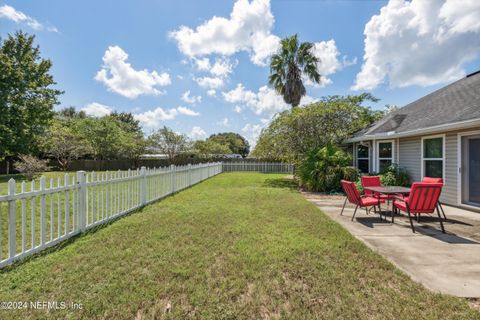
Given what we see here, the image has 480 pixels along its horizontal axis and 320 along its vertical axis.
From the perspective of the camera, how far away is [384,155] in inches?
389

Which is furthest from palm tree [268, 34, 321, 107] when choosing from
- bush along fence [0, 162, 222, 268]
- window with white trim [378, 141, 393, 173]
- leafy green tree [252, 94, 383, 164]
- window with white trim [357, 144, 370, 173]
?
bush along fence [0, 162, 222, 268]

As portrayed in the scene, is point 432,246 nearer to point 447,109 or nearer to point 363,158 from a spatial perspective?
point 447,109

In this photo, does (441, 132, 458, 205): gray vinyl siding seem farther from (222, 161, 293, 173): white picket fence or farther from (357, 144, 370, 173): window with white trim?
(222, 161, 293, 173): white picket fence

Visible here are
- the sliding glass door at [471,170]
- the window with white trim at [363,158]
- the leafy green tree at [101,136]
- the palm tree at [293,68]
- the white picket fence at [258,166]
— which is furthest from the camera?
the leafy green tree at [101,136]

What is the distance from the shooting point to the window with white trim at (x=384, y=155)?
964cm

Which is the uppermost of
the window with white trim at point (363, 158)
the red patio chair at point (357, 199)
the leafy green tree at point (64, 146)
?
the leafy green tree at point (64, 146)

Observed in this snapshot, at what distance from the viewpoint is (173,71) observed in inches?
538

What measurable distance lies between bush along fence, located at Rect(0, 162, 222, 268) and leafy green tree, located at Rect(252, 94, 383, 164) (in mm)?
5631

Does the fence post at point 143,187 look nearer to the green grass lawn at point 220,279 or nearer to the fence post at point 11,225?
the green grass lawn at point 220,279

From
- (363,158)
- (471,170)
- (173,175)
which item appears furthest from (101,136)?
(471,170)

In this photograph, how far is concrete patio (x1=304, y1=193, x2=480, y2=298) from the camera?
2723 mm

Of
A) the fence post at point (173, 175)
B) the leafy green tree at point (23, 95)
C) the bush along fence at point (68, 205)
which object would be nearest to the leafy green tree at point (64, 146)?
the leafy green tree at point (23, 95)

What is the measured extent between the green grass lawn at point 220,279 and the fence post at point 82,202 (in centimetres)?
30

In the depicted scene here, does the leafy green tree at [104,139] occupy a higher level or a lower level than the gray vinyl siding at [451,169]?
higher
